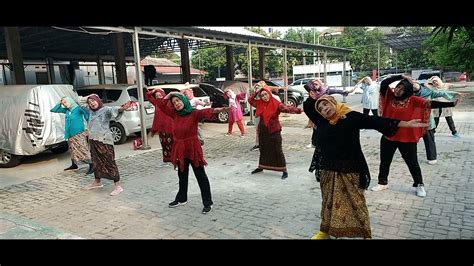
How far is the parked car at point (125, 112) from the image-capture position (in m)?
10.4

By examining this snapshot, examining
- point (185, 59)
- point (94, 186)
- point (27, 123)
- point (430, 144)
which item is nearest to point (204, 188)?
point (94, 186)

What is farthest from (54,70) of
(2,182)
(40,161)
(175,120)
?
(175,120)

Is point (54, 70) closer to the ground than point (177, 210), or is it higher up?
higher up

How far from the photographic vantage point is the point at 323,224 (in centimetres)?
404

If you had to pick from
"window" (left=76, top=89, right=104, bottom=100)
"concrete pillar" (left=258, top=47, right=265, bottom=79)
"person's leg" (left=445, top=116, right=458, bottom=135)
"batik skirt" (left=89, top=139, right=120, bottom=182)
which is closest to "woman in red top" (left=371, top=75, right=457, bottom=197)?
"batik skirt" (left=89, top=139, right=120, bottom=182)

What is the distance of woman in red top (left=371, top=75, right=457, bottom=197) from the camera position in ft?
16.4

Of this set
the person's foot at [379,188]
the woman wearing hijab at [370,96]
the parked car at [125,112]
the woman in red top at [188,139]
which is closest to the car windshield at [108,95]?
the parked car at [125,112]

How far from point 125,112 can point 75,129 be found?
2.98m

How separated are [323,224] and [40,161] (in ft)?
23.8

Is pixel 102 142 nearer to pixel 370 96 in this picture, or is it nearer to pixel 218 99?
pixel 370 96

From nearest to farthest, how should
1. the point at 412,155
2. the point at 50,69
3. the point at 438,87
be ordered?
the point at 412,155, the point at 438,87, the point at 50,69

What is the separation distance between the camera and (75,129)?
7.31 meters

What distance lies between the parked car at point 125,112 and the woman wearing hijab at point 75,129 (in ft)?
9.04
